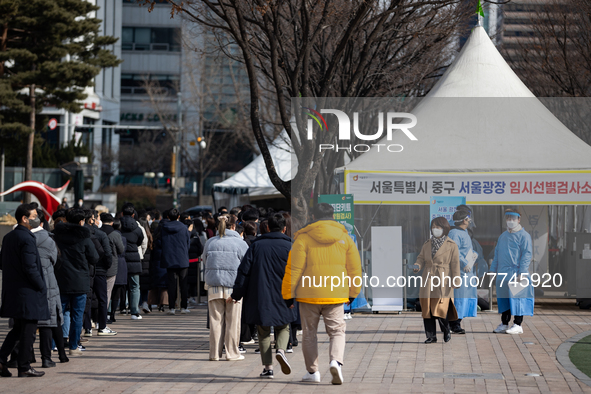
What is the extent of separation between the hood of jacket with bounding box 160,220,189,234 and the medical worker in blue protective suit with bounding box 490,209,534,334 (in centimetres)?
533

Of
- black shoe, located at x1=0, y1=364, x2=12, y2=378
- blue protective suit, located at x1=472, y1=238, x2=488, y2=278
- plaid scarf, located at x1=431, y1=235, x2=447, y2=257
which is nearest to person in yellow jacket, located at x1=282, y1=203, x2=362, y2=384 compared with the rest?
black shoe, located at x1=0, y1=364, x2=12, y2=378

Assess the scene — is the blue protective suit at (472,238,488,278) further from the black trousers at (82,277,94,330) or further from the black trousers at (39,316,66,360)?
the black trousers at (39,316,66,360)

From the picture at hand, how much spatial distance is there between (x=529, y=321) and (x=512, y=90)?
15.4ft

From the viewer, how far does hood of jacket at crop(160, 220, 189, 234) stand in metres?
13.8

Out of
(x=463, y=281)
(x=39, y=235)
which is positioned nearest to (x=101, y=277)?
(x=39, y=235)

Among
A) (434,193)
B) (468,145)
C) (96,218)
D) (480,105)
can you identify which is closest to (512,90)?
(480,105)

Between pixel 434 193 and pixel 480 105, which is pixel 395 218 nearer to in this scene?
pixel 434 193

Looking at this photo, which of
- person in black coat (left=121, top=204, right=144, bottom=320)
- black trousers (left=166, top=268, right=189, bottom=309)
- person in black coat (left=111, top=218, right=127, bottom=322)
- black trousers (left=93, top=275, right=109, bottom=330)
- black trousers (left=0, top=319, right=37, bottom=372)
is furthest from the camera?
black trousers (left=166, top=268, right=189, bottom=309)

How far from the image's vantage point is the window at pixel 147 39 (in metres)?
74.4

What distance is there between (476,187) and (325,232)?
6.12m

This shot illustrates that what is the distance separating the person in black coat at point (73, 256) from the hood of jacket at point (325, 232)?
2.80 meters

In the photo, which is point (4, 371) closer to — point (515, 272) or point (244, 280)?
point (244, 280)

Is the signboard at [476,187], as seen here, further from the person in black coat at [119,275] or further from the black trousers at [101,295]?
the black trousers at [101,295]

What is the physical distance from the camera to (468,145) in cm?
1430
